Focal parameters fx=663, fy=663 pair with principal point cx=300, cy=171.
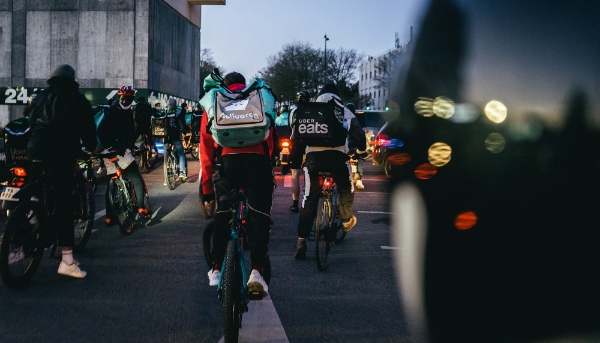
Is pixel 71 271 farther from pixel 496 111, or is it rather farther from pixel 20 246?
pixel 496 111

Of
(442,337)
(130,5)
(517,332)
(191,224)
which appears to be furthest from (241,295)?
(130,5)

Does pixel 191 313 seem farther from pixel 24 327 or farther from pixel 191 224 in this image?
pixel 191 224

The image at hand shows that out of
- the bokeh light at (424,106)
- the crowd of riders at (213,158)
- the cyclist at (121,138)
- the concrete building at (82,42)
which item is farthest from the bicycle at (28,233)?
the concrete building at (82,42)

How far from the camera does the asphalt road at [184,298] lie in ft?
14.5

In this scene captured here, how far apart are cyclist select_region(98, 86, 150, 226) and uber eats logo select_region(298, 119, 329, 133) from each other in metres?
2.47

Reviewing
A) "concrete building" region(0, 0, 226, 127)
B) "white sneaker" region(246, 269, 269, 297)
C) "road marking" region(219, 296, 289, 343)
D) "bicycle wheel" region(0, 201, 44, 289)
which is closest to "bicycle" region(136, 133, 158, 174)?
"bicycle wheel" region(0, 201, 44, 289)

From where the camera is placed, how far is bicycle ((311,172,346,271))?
641 cm

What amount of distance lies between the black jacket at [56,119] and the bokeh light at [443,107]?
11.1 ft

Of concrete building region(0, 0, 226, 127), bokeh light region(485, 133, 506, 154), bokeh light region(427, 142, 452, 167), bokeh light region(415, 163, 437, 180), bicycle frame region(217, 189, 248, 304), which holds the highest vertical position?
concrete building region(0, 0, 226, 127)

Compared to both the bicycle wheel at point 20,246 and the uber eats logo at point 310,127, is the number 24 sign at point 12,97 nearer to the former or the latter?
the bicycle wheel at point 20,246

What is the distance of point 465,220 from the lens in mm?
3660

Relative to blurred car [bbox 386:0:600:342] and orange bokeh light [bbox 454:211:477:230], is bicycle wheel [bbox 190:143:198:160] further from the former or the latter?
orange bokeh light [bbox 454:211:477:230]

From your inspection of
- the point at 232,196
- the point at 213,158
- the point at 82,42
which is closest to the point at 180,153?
the point at 213,158

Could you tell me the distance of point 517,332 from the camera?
4.10m
